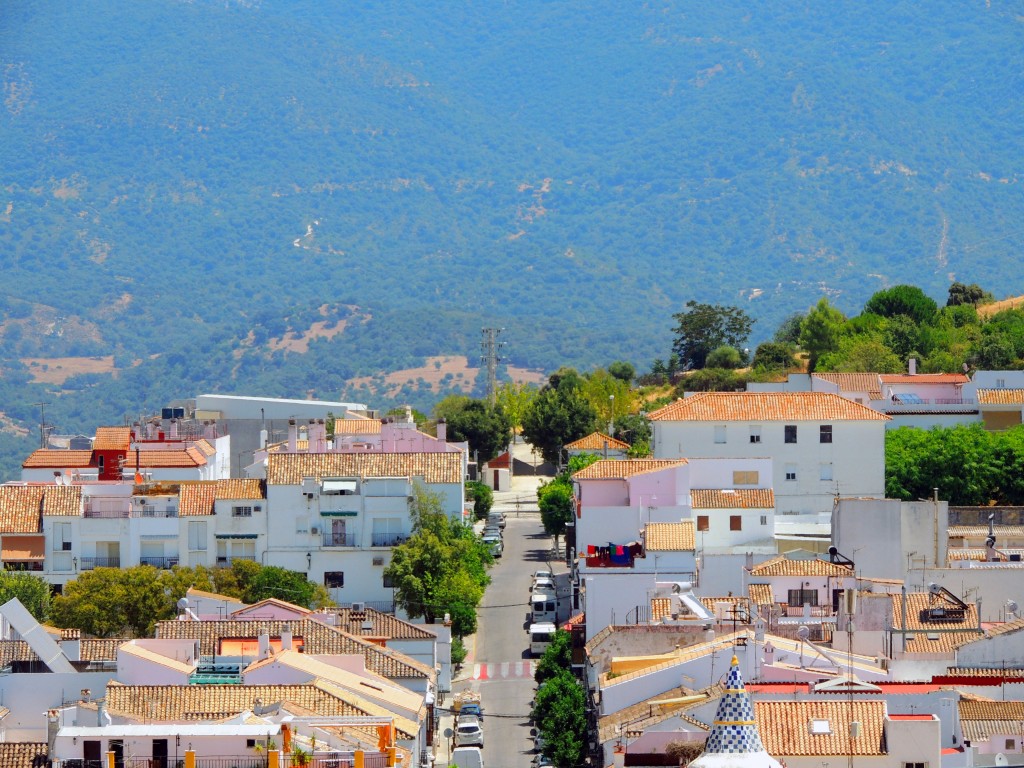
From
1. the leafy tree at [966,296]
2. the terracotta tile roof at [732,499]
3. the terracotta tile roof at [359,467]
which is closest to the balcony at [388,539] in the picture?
the terracotta tile roof at [359,467]

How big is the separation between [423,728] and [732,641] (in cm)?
649

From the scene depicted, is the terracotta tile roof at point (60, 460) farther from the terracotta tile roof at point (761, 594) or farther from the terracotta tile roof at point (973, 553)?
the terracotta tile roof at point (761, 594)

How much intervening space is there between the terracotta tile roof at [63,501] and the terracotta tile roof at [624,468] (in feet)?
50.5

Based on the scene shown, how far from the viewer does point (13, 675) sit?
4462cm

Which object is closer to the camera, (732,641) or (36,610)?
(732,641)

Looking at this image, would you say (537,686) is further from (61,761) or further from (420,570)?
(61,761)

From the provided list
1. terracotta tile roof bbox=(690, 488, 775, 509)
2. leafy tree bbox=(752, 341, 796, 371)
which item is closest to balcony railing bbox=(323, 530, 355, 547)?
terracotta tile roof bbox=(690, 488, 775, 509)

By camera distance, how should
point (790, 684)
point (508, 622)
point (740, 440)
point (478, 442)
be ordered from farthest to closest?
point (478, 442) < point (740, 440) < point (508, 622) < point (790, 684)

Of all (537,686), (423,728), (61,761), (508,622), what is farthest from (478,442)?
(61,761)

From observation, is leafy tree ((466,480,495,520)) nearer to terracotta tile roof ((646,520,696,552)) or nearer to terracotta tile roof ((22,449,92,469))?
terracotta tile roof ((22,449,92,469))

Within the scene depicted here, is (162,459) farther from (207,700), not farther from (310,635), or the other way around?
(207,700)

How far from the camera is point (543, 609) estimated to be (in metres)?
68.4

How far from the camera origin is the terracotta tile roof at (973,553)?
214ft

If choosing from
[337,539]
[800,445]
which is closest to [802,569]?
[337,539]
